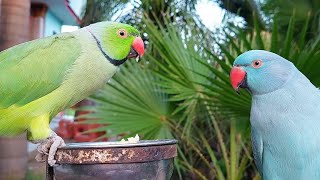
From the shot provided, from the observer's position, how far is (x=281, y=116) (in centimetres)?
122

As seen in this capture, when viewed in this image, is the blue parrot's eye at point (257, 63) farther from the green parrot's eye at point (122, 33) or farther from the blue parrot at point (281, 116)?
the green parrot's eye at point (122, 33)

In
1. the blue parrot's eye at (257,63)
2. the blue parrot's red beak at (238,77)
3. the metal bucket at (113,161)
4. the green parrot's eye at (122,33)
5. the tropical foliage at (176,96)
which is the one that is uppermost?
the green parrot's eye at (122,33)

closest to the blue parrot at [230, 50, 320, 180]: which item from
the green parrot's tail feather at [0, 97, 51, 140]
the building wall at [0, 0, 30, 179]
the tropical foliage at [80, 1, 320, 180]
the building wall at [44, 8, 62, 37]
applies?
the tropical foliage at [80, 1, 320, 180]

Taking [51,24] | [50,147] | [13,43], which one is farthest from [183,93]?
[51,24]

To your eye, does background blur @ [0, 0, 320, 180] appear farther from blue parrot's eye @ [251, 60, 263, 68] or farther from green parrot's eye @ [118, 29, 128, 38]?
green parrot's eye @ [118, 29, 128, 38]

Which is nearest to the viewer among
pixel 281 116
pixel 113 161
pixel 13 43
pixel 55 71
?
pixel 113 161

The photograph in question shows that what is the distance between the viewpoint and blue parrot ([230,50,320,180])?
47.3 inches

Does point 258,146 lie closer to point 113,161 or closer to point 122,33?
point 122,33

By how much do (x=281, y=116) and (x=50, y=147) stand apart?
69 cm

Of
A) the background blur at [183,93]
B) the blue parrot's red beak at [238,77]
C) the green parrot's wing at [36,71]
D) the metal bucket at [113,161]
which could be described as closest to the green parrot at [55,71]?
the green parrot's wing at [36,71]

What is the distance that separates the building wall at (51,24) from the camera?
21.9 feet

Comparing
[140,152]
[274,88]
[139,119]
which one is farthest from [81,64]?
[139,119]

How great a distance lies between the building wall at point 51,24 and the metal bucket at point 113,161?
605cm

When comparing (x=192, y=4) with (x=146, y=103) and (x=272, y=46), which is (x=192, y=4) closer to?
(x=146, y=103)
